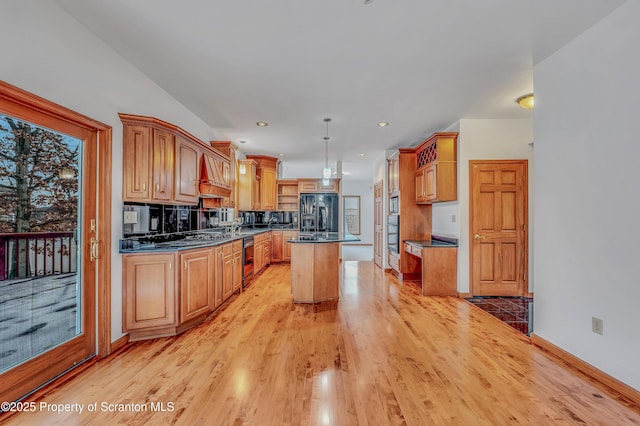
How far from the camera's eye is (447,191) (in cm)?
441

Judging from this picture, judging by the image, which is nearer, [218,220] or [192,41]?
[192,41]

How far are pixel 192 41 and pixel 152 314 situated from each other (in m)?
2.52

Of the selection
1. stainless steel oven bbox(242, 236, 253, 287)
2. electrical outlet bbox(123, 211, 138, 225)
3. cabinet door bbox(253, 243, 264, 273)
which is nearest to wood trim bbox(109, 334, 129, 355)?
electrical outlet bbox(123, 211, 138, 225)

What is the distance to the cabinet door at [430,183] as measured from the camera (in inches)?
178

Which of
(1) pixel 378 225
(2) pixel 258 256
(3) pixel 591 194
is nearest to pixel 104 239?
(2) pixel 258 256

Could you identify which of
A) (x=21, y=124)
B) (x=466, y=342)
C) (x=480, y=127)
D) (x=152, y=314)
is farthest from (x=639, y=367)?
(x=21, y=124)

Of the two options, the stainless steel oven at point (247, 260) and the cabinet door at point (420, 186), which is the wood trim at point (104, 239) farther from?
the cabinet door at point (420, 186)

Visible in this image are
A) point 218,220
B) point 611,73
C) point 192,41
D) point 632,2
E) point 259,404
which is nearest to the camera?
point 259,404

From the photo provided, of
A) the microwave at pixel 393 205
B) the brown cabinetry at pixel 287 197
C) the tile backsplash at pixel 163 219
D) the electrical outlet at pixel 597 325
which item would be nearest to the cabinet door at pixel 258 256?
the tile backsplash at pixel 163 219

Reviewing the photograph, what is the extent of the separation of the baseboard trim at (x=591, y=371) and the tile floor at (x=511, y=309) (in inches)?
14.7

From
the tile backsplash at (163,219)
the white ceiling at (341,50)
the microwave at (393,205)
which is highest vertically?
the white ceiling at (341,50)

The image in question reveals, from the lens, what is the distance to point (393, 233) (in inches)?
229

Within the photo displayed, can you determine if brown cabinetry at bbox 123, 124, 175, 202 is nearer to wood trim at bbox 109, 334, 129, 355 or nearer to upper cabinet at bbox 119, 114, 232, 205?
upper cabinet at bbox 119, 114, 232, 205

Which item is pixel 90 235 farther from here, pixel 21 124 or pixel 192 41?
pixel 192 41
